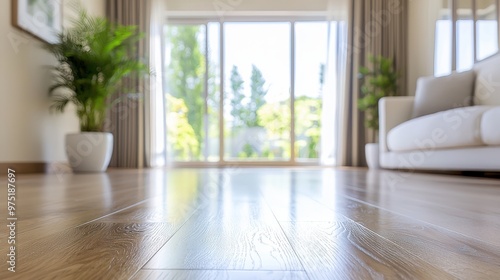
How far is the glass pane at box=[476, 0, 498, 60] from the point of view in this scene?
13.0 ft

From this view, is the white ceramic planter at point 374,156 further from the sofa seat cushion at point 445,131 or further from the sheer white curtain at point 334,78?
the sofa seat cushion at point 445,131

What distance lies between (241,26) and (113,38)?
8.38 ft

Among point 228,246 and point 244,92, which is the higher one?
point 244,92

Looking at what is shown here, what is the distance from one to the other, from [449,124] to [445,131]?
59 millimetres

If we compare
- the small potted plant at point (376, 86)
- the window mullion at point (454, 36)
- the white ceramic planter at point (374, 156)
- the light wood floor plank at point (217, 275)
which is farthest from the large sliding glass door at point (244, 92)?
the light wood floor plank at point (217, 275)

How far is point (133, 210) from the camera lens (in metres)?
1.07

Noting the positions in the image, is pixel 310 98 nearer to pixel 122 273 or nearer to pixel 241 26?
pixel 241 26

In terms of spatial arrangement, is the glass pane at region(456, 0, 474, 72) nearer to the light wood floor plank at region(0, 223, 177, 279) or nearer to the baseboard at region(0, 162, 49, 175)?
the baseboard at region(0, 162, 49, 175)

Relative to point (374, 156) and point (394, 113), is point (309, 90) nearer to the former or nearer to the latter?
point (374, 156)

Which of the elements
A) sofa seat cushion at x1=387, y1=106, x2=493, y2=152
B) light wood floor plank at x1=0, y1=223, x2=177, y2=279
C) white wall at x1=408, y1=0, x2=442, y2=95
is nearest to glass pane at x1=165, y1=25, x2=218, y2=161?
white wall at x1=408, y1=0, x2=442, y2=95

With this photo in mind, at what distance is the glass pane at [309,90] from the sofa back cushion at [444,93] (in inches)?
86.9

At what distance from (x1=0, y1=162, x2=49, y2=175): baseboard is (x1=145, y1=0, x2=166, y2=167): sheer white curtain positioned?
2067 millimetres

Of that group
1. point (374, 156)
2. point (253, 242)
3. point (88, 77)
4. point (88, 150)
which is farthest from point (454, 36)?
point (253, 242)

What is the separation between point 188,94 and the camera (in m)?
6.38
